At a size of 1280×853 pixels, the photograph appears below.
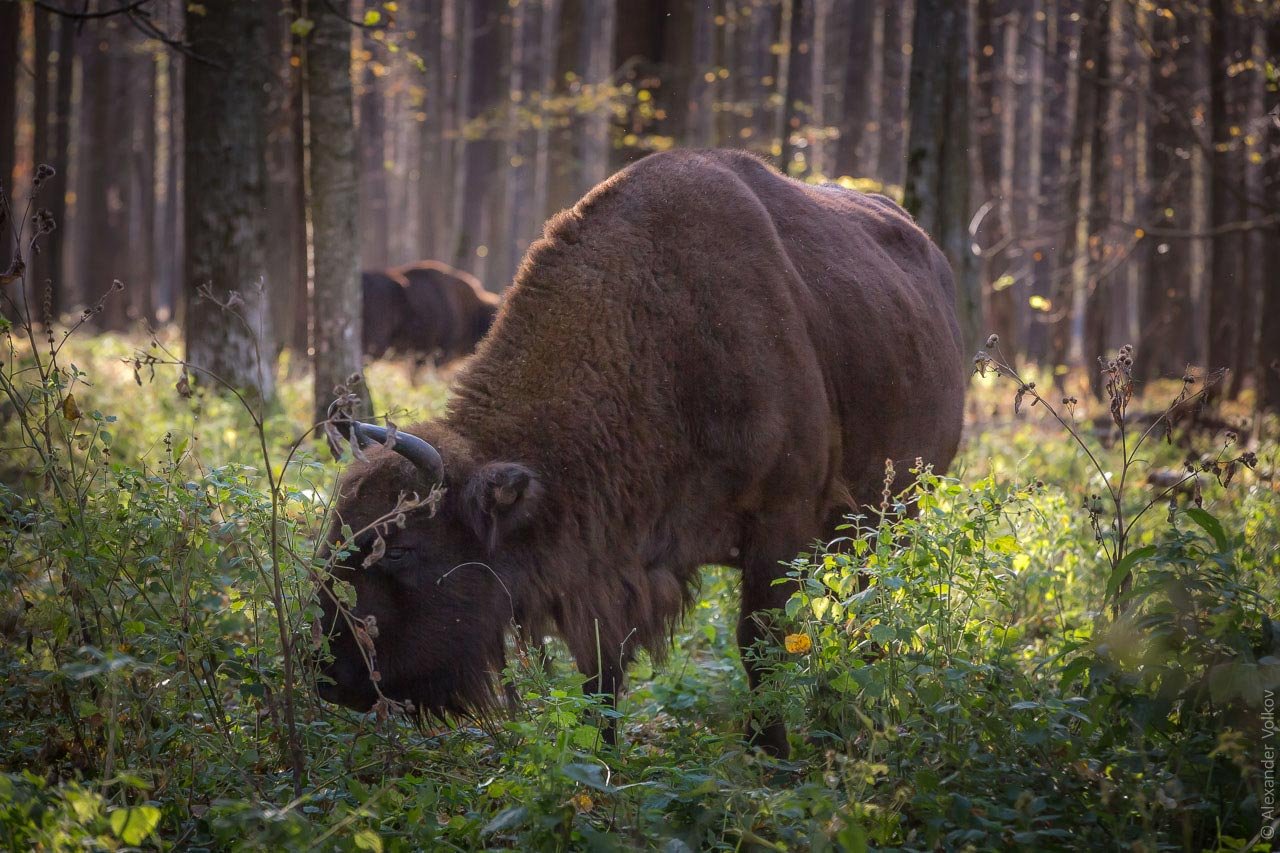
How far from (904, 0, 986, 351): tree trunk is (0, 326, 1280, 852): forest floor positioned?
4916 mm

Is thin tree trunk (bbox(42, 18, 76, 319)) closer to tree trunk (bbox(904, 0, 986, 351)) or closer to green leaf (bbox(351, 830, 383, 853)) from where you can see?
tree trunk (bbox(904, 0, 986, 351))

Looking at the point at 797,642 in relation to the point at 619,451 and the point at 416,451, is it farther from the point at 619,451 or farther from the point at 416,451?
the point at 416,451

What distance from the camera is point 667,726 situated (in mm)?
4621

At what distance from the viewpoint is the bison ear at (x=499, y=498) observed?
3.77 metres

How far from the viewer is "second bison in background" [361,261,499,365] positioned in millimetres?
19344

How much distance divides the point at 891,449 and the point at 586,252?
1.85 metres

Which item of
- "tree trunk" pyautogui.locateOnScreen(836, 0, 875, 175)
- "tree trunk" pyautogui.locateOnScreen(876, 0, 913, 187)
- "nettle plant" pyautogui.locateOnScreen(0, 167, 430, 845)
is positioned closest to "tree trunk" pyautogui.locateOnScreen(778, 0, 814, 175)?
"tree trunk" pyautogui.locateOnScreen(836, 0, 875, 175)

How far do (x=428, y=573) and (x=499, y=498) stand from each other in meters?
0.36

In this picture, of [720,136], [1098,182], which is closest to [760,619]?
[1098,182]

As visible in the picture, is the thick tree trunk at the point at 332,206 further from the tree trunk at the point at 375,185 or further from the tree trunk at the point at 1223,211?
the tree trunk at the point at 375,185

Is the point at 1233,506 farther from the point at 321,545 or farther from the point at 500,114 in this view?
the point at 500,114

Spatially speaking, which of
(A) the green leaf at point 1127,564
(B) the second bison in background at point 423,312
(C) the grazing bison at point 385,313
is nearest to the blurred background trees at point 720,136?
(C) the grazing bison at point 385,313

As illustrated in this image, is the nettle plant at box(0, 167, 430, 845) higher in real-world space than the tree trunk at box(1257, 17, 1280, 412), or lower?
lower

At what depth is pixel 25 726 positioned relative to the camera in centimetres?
352
